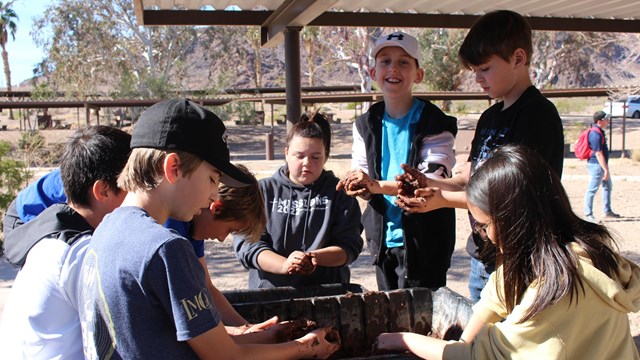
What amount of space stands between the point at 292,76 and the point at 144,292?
371cm

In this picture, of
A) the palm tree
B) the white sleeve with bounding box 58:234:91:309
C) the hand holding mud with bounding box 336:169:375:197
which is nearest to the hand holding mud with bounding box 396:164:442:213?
the hand holding mud with bounding box 336:169:375:197

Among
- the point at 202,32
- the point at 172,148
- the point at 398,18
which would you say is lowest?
the point at 172,148

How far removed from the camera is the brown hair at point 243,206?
242 centimetres

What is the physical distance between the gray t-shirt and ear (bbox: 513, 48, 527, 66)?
5.05ft

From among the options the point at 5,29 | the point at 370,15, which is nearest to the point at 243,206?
the point at 370,15

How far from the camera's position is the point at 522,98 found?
2434 millimetres

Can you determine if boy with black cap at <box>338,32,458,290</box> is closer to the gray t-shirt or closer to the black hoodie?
the black hoodie

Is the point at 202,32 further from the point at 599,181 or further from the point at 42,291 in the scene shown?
the point at 42,291

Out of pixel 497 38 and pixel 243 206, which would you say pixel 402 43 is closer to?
pixel 497 38

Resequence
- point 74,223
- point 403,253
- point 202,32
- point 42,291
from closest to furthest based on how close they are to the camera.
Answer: point 42,291 → point 74,223 → point 403,253 → point 202,32

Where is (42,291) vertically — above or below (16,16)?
below

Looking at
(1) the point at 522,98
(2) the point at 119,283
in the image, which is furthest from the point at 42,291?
(1) the point at 522,98

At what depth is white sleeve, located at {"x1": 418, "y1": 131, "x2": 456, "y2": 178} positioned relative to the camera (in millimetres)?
2809

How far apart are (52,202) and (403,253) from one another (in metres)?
1.48
